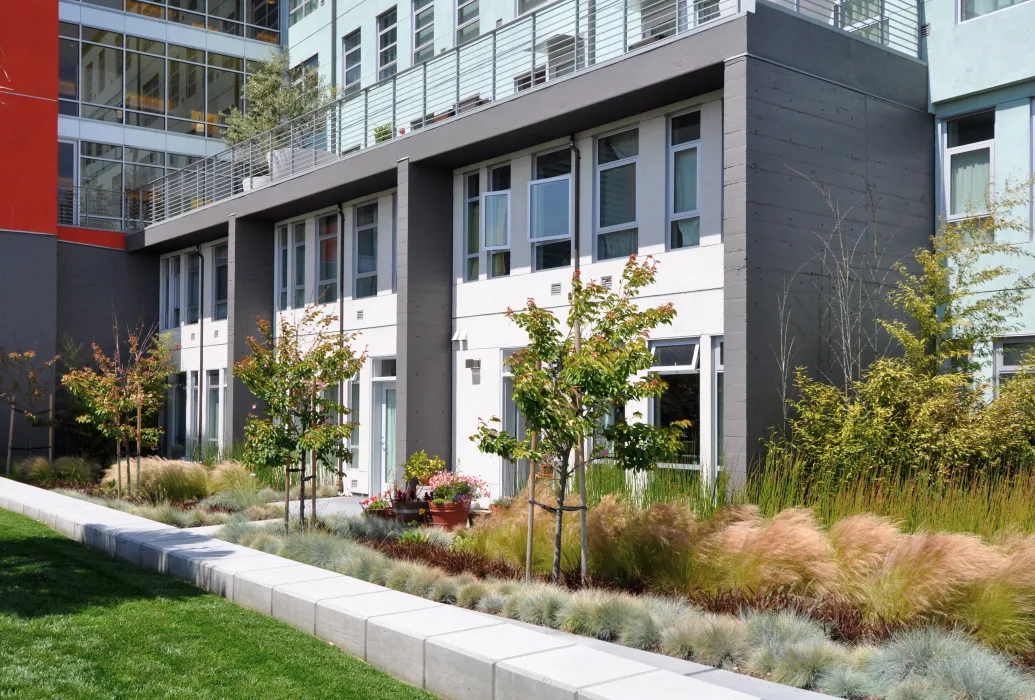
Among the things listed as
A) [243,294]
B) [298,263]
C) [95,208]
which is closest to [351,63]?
[298,263]

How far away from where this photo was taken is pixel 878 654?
645 cm

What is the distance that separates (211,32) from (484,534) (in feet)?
83.1

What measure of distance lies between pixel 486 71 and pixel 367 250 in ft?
13.9

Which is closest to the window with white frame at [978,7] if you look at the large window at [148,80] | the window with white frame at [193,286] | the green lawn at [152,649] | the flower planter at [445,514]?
the flower planter at [445,514]

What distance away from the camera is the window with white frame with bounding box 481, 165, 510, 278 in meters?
16.3

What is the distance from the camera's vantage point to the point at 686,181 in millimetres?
13297

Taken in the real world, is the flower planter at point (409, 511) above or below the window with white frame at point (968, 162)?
below

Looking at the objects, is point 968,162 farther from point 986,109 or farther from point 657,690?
point 657,690

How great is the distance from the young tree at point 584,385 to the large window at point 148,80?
23809mm

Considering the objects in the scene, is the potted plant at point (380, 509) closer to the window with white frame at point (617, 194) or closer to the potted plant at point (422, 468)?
the potted plant at point (422, 468)

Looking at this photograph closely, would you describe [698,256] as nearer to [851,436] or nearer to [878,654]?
[851,436]

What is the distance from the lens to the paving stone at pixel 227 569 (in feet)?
28.9

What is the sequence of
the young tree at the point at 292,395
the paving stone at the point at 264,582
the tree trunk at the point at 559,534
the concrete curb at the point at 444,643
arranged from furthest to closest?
the young tree at the point at 292,395 → the tree trunk at the point at 559,534 → the paving stone at the point at 264,582 → the concrete curb at the point at 444,643

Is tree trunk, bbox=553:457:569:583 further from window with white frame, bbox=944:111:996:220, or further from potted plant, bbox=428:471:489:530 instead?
window with white frame, bbox=944:111:996:220
